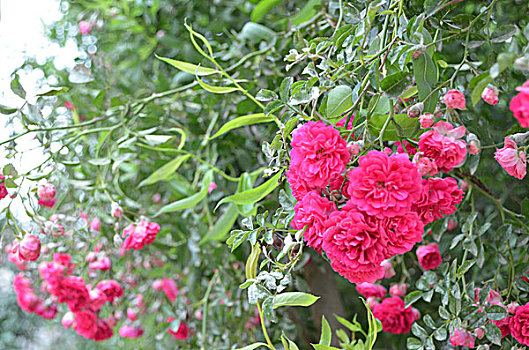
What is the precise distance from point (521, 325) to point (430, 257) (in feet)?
0.52

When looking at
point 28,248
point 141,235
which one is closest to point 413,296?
point 141,235

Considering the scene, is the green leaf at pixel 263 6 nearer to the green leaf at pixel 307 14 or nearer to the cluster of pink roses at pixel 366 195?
the green leaf at pixel 307 14

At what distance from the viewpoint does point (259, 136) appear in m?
0.95

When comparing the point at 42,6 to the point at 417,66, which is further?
the point at 42,6

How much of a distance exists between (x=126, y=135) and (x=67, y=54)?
0.53 m

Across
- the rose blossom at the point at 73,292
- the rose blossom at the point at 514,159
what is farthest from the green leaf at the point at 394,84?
the rose blossom at the point at 73,292

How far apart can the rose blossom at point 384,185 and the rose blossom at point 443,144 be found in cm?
4

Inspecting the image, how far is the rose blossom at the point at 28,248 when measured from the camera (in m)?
0.71

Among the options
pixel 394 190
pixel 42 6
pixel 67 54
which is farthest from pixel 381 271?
pixel 42 6

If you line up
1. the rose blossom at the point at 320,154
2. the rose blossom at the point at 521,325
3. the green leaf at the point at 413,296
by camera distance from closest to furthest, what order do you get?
1. the rose blossom at the point at 320,154
2. the rose blossom at the point at 521,325
3. the green leaf at the point at 413,296

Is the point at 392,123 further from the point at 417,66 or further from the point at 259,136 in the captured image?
the point at 259,136

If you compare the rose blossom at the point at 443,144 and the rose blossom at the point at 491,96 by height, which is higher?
the rose blossom at the point at 491,96

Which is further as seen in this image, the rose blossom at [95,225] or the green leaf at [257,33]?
the rose blossom at [95,225]

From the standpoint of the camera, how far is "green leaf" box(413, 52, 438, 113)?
0.47 meters
